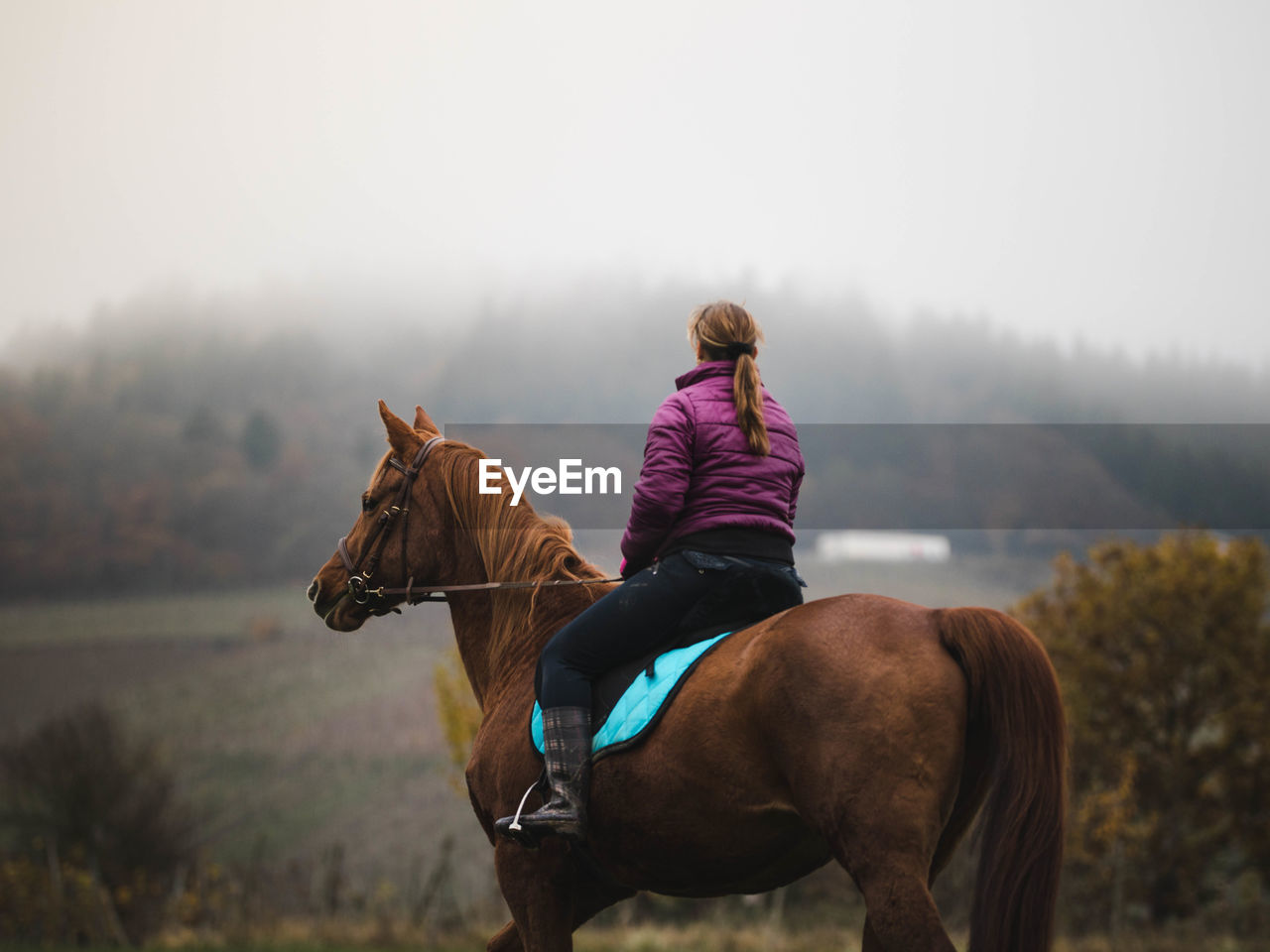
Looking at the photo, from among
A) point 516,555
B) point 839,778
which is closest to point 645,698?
point 839,778

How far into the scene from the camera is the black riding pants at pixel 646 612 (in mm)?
4246

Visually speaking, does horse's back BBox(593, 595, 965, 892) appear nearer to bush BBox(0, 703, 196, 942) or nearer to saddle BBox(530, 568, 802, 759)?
saddle BBox(530, 568, 802, 759)

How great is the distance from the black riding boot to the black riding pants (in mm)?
69

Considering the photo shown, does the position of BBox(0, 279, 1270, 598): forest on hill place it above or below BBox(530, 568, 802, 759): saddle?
below

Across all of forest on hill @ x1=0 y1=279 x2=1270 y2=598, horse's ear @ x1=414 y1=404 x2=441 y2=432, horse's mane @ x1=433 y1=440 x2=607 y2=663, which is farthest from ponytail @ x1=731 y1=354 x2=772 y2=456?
forest on hill @ x1=0 y1=279 x2=1270 y2=598

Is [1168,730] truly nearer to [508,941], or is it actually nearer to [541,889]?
[508,941]

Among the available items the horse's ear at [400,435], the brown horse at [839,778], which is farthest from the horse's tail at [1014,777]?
the horse's ear at [400,435]

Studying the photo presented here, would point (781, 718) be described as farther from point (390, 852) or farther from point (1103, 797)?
point (390, 852)

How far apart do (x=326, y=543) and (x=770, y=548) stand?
38.1 metres

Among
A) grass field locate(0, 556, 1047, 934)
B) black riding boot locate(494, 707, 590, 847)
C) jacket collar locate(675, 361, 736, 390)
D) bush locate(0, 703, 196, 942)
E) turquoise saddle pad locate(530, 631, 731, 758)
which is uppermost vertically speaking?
jacket collar locate(675, 361, 736, 390)

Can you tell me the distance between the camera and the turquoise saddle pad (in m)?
4.09

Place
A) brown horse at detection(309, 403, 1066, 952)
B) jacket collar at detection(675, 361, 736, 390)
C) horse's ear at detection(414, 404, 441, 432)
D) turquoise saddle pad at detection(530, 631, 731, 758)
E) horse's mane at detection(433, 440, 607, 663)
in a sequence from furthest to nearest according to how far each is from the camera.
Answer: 1. horse's ear at detection(414, 404, 441, 432)
2. horse's mane at detection(433, 440, 607, 663)
3. jacket collar at detection(675, 361, 736, 390)
4. turquoise saddle pad at detection(530, 631, 731, 758)
5. brown horse at detection(309, 403, 1066, 952)

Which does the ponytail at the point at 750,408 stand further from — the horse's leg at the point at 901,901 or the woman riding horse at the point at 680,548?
the horse's leg at the point at 901,901

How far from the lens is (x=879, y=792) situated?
3469 mm
